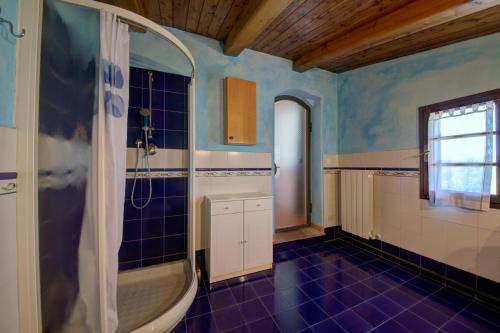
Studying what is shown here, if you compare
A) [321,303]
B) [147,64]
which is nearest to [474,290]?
[321,303]

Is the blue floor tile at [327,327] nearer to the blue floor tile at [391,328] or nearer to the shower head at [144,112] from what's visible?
the blue floor tile at [391,328]

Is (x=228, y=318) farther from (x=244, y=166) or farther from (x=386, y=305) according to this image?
(x=244, y=166)

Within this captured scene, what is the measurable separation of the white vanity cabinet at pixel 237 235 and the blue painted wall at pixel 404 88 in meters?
1.65

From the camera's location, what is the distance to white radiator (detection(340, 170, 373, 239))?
7.87 feet

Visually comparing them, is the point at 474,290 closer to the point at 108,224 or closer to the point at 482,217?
the point at 482,217

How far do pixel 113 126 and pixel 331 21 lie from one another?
6.74 ft

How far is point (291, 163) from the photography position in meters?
2.91

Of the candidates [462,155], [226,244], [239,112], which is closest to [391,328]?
[226,244]

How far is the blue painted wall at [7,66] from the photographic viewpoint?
77 centimetres

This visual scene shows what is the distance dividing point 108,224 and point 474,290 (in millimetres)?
Answer: 2864

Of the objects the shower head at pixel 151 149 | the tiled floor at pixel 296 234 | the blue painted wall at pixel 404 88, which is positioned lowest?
the tiled floor at pixel 296 234

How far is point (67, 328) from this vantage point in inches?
41.4

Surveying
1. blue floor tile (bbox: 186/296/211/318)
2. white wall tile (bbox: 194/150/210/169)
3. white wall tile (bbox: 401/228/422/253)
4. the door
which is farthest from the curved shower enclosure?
white wall tile (bbox: 401/228/422/253)

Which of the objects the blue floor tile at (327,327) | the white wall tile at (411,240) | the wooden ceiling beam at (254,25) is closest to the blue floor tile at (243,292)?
the blue floor tile at (327,327)
